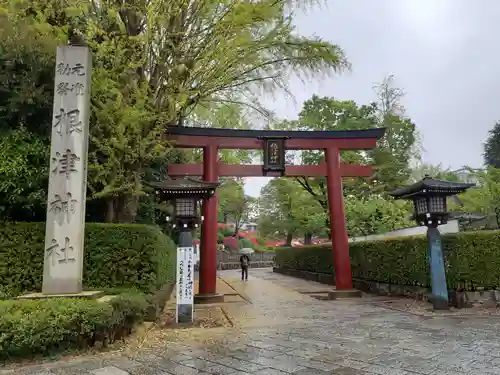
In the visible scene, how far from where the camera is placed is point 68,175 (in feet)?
24.1

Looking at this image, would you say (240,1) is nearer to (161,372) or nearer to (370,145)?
(370,145)

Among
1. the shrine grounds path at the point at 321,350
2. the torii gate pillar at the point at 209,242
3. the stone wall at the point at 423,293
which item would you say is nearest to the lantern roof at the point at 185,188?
the shrine grounds path at the point at 321,350

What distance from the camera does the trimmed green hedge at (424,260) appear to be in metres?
9.74

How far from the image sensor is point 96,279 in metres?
8.09

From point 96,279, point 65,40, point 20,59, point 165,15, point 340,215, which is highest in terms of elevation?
point 165,15

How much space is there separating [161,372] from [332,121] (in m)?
21.0

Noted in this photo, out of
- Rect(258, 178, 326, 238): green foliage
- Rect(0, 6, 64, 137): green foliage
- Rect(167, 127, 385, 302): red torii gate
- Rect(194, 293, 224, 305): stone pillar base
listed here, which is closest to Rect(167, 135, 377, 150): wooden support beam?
Rect(167, 127, 385, 302): red torii gate

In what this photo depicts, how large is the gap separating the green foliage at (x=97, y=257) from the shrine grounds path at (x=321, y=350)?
6.58 ft

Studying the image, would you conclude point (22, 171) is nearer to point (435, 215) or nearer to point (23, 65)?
point (23, 65)

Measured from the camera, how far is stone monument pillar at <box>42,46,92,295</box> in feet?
22.9

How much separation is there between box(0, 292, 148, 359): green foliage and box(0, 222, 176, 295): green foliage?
2.01 meters

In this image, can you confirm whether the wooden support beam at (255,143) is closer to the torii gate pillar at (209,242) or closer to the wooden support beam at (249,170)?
the torii gate pillar at (209,242)

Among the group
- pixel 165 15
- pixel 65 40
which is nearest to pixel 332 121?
pixel 165 15

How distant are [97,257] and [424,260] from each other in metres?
8.91
